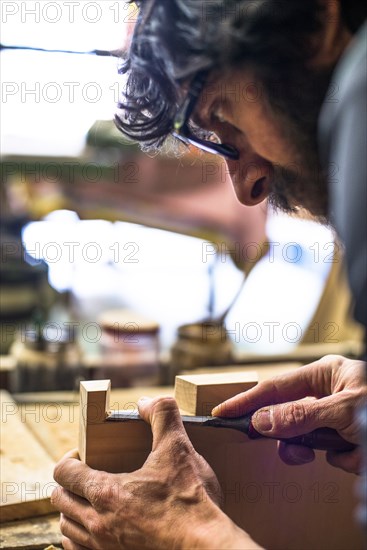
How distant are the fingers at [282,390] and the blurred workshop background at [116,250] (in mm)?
218

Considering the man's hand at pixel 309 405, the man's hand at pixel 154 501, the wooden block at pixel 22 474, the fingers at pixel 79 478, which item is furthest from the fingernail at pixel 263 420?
the wooden block at pixel 22 474

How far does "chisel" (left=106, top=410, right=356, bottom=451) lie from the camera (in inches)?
43.9

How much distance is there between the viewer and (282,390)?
1225mm

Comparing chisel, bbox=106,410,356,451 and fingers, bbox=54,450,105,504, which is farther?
chisel, bbox=106,410,356,451

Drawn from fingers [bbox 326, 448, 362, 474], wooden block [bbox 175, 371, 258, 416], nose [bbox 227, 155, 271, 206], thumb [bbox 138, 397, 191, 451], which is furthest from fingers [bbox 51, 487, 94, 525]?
nose [bbox 227, 155, 271, 206]

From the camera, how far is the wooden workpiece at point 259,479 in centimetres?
108

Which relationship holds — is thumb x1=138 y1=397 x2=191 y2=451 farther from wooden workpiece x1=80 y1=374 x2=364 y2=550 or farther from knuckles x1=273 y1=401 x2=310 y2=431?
knuckles x1=273 y1=401 x2=310 y2=431

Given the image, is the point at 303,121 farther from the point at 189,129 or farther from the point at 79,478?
the point at 79,478

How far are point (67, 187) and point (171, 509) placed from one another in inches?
185

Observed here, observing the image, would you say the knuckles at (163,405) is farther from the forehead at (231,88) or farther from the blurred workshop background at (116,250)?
the forehead at (231,88)

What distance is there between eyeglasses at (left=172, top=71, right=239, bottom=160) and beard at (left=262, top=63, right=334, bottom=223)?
0.09 m

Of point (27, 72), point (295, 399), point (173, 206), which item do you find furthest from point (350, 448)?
point (173, 206)

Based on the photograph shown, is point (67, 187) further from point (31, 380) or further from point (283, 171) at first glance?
point (283, 171)

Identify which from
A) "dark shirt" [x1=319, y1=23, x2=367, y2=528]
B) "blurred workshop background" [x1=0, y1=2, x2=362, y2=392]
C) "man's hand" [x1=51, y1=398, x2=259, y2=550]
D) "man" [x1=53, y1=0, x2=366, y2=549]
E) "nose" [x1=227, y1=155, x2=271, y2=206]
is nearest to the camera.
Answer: "dark shirt" [x1=319, y1=23, x2=367, y2=528]
